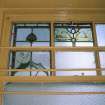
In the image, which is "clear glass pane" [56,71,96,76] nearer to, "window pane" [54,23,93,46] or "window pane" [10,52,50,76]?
"window pane" [10,52,50,76]

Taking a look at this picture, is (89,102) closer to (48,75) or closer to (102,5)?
(48,75)

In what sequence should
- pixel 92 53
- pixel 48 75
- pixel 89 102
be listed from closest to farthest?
pixel 89 102 < pixel 48 75 < pixel 92 53

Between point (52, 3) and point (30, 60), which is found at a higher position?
point (52, 3)

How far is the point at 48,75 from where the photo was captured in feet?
5.71

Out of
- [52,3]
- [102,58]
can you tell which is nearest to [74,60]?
[102,58]

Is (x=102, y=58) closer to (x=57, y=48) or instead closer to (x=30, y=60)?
(x=57, y=48)

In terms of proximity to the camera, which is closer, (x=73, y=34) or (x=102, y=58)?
(x=102, y=58)

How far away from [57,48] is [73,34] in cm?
25

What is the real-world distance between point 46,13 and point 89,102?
0.83 m

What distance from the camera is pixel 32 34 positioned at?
6.30ft

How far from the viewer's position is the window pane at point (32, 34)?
1893mm

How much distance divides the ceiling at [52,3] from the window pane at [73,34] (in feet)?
0.53

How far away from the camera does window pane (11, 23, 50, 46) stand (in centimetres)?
189

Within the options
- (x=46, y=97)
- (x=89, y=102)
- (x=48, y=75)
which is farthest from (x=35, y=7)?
(x=89, y=102)
